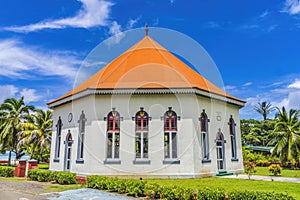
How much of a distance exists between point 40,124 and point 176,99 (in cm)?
2370

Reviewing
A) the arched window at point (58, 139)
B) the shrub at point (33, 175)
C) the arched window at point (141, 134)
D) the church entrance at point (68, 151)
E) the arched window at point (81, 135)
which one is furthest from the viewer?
the arched window at point (58, 139)

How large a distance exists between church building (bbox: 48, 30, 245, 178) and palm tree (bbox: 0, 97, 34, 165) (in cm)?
1659

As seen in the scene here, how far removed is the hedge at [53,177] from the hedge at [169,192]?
2.39 m

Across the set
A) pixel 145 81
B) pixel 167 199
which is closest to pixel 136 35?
pixel 145 81

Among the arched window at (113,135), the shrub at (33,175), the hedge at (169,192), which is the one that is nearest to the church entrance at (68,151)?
the shrub at (33,175)

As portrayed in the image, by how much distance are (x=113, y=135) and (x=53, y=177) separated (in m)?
4.20

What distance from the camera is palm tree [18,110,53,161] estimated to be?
2841 cm

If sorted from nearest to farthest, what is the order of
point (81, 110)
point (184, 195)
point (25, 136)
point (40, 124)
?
1. point (184, 195)
2. point (81, 110)
3. point (25, 136)
4. point (40, 124)

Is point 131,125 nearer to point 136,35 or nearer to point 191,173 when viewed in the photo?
point 191,173

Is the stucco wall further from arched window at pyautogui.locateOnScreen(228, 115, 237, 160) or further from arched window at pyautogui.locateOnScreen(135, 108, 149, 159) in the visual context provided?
arched window at pyautogui.locateOnScreen(228, 115, 237, 160)

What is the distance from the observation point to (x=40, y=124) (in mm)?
31359

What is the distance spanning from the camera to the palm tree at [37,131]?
93.2 ft

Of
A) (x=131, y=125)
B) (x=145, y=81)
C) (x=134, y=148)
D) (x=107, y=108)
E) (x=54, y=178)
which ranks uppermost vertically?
(x=145, y=81)

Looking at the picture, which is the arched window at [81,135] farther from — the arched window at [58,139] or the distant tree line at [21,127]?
the distant tree line at [21,127]
